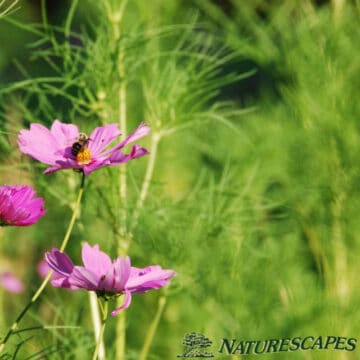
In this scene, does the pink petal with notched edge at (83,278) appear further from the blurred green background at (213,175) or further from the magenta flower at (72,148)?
the blurred green background at (213,175)

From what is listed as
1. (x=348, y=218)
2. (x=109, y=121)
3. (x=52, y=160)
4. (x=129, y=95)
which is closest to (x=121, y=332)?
(x=109, y=121)

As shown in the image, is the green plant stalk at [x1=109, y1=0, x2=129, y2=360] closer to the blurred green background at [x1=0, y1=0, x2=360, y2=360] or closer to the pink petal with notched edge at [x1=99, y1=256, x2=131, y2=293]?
the blurred green background at [x1=0, y1=0, x2=360, y2=360]

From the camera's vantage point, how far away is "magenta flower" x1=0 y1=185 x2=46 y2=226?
50 centimetres

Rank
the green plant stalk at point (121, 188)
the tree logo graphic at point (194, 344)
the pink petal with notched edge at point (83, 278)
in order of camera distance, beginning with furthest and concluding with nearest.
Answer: the green plant stalk at point (121, 188) < the tree logo graphic at point (194, 344) < the pink petal with notched edge at point (83, 278)

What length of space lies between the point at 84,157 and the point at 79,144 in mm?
12

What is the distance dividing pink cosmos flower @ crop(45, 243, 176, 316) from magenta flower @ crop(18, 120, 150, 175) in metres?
0.06

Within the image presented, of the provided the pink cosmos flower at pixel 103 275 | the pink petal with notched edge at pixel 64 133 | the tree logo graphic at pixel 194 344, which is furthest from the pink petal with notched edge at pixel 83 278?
the tree logo graphic at pixel 194 344

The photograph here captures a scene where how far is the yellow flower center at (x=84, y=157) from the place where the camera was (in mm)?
516

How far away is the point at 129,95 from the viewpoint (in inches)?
68.1

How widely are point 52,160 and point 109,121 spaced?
34cm

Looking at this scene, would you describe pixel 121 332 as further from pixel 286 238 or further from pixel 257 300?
pixel 286 238

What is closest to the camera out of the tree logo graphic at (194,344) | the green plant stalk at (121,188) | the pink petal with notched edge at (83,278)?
the pink petal with notched edge at (83,278)

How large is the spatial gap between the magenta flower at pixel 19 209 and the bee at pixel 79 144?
1.6 inches

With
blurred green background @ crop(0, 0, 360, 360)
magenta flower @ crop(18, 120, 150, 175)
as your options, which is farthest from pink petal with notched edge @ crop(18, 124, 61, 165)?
blurred green background @ crop(0, 0, 360, 360)
